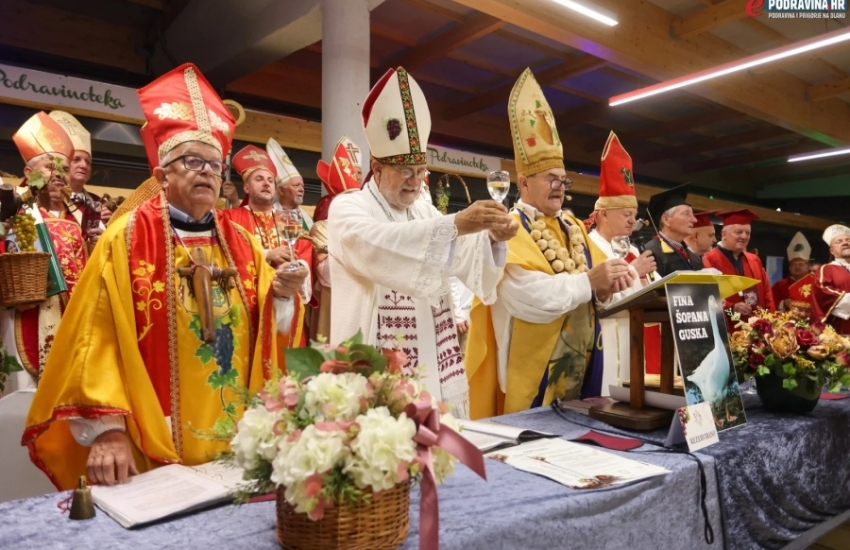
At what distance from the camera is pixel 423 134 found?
232cm

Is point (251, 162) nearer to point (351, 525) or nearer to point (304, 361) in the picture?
point (304, 361)

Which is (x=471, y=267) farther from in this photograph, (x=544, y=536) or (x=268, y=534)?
(x=268, y=534)

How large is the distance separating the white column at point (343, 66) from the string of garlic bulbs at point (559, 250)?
119 inches

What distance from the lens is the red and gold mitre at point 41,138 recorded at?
151 inches

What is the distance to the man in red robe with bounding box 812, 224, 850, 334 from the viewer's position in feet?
Result: 20.0

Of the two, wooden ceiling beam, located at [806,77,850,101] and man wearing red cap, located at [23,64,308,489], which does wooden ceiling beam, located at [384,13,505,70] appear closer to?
wooden ceiling beam, located at [806,77,850,101]

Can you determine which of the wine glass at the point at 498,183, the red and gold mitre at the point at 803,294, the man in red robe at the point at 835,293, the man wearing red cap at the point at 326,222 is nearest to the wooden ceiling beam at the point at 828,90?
the red and gold mitre at the point at 803,294

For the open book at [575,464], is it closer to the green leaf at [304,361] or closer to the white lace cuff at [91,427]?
the green leaf at [304,361]

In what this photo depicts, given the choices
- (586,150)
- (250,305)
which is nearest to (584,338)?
(250,305)

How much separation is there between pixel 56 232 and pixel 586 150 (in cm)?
1035

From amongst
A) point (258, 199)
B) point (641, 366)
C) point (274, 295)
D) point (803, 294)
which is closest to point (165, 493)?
point (274, 295)

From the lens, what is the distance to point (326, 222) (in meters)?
3.99

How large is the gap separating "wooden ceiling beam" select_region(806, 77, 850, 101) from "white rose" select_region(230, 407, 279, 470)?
9533 mm

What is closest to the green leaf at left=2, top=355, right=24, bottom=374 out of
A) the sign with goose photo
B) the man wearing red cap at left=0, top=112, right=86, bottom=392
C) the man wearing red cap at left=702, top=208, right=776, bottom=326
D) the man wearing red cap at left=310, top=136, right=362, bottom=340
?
the man wearing red cap at left=0, top=112, right=86, bottom=392
